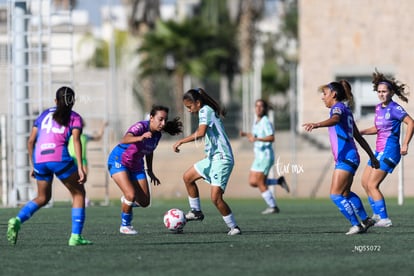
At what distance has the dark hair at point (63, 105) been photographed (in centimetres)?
1339

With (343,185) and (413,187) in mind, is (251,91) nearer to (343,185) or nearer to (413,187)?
(413,187)

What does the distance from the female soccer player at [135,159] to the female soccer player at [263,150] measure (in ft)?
19.7

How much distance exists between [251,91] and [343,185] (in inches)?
1825

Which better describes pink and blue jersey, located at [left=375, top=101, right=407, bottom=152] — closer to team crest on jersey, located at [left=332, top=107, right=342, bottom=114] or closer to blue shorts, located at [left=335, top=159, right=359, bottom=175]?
blue shorts, located at [left=335, top=159, right=359, bottom=175]

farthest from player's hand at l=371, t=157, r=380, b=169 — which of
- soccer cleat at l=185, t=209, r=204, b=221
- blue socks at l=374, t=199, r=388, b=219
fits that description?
soccer cleat at l=185, t=209, r=204, b=221

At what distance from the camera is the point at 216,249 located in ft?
43.5

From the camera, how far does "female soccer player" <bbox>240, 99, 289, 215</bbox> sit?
72.3ft

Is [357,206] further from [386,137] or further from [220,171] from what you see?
[220,171]

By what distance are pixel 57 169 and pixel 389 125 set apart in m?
Result: 5.43

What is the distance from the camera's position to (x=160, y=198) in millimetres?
31875

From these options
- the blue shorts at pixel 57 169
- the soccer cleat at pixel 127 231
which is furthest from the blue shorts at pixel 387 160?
the blue shorts at pixel 57 169

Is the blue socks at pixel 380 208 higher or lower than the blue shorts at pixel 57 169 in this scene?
lower

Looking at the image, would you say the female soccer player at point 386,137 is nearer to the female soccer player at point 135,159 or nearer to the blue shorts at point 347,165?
the blue shorts at point 347,165

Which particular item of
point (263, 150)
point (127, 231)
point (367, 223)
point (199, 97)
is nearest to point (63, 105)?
point (199, 97)
